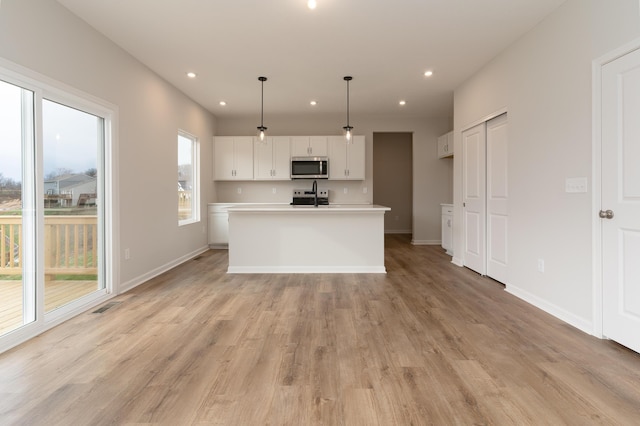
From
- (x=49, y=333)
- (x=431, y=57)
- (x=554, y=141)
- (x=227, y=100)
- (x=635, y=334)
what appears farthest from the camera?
(x=227, y=100)

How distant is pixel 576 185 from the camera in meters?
2.72

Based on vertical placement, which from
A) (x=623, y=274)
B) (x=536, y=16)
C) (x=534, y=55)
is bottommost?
(x=623, y=274)

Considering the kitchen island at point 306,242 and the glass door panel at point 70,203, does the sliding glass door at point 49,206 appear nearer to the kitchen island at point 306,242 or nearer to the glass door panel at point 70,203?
the glass door panel at point 70,203

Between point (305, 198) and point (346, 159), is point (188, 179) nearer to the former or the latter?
point (305, 198)

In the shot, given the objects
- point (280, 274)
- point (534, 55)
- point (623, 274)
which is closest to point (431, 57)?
point (534, 55)

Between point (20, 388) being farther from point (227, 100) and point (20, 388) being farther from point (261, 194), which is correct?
point (261, 194)

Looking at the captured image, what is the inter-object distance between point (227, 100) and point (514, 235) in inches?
186

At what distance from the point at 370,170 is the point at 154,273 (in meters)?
4.45

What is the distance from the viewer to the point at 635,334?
2.21 m

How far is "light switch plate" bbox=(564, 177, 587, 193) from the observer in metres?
2.64

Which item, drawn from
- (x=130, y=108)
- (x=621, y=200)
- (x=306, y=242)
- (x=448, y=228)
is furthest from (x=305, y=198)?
(x=621, y=200)

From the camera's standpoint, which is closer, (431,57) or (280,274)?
(431,57)

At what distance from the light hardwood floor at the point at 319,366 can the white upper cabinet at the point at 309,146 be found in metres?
3.90

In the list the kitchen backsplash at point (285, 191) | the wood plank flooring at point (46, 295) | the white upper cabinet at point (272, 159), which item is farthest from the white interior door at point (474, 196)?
the wood plank flooring at point (46, 295)
